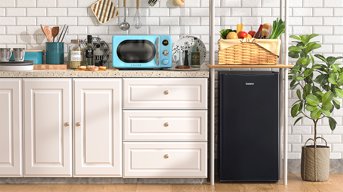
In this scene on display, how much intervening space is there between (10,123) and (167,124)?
→ 1141mm

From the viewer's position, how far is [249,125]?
19.6 ft

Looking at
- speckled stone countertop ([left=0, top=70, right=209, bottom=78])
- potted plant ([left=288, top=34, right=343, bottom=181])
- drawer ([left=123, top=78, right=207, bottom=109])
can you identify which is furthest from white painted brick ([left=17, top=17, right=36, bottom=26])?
potted plant ([left=288, top=34, right=343, bottom=181])

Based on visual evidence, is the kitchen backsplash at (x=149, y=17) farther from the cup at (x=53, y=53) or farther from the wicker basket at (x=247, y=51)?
the wicker basket at (x=247, y=51)

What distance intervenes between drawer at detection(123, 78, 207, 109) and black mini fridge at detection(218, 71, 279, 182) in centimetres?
18

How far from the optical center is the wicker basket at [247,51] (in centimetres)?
590

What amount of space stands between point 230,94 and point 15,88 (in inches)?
61.6

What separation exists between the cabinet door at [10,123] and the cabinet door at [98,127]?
421 mm

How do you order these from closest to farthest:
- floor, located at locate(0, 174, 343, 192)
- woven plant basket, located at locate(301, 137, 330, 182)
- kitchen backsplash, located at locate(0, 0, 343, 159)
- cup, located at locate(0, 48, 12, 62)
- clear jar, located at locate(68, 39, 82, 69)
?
floor, located at locate(0, 174, 343, 192) → cup, located at locate(0, 48, 12, 62) → woven plant basket, located at locate(301, 137, 330, 182) → clear jar, located at locate(68, 39, 82, 69) → kitchen backsplash, located at locate(0, 0, 343, 159)

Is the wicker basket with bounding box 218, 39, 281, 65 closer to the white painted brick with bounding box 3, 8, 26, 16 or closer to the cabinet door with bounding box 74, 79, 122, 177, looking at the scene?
the cabinet door with bounding box 74, 79, 122, 177

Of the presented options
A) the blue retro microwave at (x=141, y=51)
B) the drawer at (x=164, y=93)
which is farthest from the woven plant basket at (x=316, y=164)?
the blue retro microwave at (x=141, y=51)

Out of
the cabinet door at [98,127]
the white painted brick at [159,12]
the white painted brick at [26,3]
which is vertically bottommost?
the cabinet door at [98,127]

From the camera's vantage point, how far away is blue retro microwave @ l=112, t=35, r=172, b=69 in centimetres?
605

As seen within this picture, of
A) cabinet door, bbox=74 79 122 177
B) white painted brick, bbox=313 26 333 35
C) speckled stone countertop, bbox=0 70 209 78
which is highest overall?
white painted brick, bbox=313 26 333 35

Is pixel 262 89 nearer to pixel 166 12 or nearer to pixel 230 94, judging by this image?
pixel 230 94
